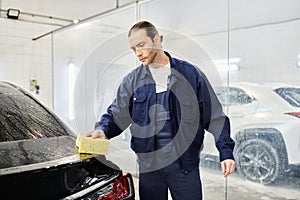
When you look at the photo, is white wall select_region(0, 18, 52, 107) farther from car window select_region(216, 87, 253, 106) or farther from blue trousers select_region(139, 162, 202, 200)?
blue trousers select_region(139, 162, 202, 200)

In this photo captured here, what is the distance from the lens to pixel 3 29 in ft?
16.3

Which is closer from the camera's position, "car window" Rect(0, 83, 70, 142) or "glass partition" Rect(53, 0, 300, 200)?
"car window" Rect(0, 83, 70, 142)

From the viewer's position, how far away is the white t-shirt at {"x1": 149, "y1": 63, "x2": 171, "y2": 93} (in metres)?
1.80

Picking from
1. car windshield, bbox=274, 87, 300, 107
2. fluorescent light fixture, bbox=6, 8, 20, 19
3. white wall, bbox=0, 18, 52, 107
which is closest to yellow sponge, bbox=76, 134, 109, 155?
car windshield, bbox=274, 87, 300, 107

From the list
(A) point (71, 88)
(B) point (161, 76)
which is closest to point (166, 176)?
(B) point (161, 76)

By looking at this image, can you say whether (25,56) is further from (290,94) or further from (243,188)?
(290,94)

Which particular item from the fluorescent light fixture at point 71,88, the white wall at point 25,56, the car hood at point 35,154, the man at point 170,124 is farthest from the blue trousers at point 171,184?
the white wall at point 25,56

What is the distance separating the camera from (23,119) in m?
1.50

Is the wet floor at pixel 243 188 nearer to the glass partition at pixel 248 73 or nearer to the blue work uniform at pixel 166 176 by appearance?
the glass partition at pixel 248 73

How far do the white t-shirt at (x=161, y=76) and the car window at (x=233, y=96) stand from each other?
1.23 metres

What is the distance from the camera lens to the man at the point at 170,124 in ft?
5.64

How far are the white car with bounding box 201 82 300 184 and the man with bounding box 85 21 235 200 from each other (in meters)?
1.09

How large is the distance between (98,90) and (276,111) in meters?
2.66

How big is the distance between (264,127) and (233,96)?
0.39 metres
